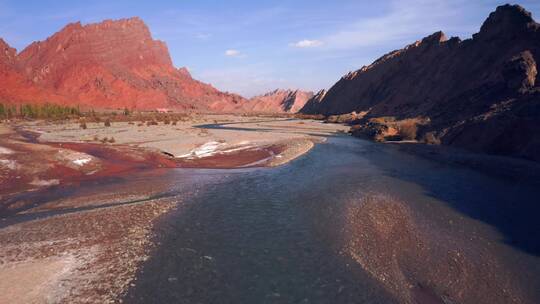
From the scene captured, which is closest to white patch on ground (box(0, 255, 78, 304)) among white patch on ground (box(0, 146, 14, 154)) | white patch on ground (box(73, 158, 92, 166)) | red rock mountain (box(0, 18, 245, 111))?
white patch on ground (box(73, 158, 92, 166))

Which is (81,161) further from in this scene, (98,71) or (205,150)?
(98,71)

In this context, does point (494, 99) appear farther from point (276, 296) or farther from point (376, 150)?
point (276, 296)

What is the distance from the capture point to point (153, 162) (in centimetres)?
2184

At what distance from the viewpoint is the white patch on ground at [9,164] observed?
18.2m

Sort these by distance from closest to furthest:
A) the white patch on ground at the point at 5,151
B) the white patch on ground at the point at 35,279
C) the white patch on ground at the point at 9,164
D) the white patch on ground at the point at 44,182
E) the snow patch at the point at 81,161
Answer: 1. the white patch on ground at the point at 35,279
2. the white patch on ground at the point at 44,182
3. the white patch on ground at the point at 9,164
4. the snow patch at the point at 81,161
5. the white patch on ground at the point at 5,151

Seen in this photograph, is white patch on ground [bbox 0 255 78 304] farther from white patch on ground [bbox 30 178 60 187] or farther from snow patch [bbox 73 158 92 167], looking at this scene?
snow patch [bbox 73 158 92 167]

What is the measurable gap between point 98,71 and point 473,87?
122408 mm

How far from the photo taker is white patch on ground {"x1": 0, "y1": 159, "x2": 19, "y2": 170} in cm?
1817

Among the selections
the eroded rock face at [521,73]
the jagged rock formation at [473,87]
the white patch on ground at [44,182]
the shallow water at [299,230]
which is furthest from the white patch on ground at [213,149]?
the eroded rock face at [521,73]

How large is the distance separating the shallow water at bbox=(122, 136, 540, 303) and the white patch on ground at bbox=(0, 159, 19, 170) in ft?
25.7

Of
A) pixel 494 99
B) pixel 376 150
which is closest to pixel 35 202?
pixel 376 150

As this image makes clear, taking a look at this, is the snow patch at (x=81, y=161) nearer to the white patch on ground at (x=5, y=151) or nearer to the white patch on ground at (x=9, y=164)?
the white patch on ground at (x=9, y=164)

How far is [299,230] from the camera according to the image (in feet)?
34.6

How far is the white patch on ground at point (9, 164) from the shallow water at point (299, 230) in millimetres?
7827
